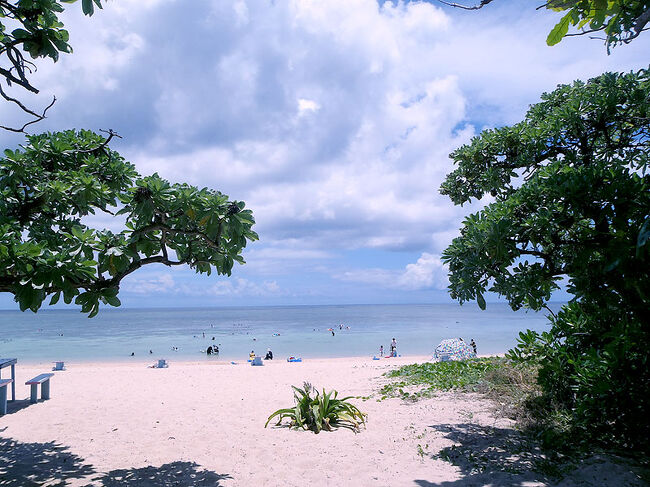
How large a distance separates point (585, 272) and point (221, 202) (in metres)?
3.45

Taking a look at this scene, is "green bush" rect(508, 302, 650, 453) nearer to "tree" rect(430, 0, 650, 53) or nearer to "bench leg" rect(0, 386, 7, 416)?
"tree" rect(430, 0, 650, 53)

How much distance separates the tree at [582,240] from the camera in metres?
3.75

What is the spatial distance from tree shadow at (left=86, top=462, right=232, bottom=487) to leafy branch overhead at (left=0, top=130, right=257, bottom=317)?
2.52m

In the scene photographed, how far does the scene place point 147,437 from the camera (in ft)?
22.0

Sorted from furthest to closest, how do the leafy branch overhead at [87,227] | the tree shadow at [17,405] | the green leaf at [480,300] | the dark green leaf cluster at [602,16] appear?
the tree shadow at [17,405] → the green leaf at [480,300] → the leafy branch overhead at [87,227] → the dark green leaf cluster at [602,16]

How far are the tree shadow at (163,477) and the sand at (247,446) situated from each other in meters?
0.01

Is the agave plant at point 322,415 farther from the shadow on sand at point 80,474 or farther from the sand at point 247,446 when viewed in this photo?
the shadow on sand at point 80,474

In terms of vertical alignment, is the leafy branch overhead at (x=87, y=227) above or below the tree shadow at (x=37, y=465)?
above

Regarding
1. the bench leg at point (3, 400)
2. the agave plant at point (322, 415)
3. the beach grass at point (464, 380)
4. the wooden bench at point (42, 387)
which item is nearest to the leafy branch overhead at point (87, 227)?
the agave plant at point (322, 415)

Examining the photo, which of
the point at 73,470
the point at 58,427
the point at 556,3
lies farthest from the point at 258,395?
the point at 556,3

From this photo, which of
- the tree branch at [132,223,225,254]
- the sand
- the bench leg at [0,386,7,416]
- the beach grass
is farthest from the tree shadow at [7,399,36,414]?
the beach grass

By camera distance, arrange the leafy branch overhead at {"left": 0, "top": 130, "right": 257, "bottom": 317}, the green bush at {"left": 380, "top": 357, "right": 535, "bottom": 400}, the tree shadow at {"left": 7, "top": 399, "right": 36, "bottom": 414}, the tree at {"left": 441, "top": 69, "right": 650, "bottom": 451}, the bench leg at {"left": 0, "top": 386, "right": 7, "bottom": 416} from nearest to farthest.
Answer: the leafy branch overhead at {"left": 0, "top": 130, "right": 257, "bottom": 317}, the tree at {"left": 441, "top": 69, "right": 650, "bottom": 451}, the bench leg at {"left": 0, "top": 386, "right": 7, "bottom": 416}, the green bush at {"left": 380, "top": 357, "right": 535, "bottom": 400}, the tree shadow at {"left": 7, "top": 399, "right": 36, "bottom": 414}

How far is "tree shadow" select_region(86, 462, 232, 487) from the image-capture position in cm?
480

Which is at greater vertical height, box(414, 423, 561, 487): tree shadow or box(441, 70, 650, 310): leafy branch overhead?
box(441, 70, 650, 310): leafy branch overhead
